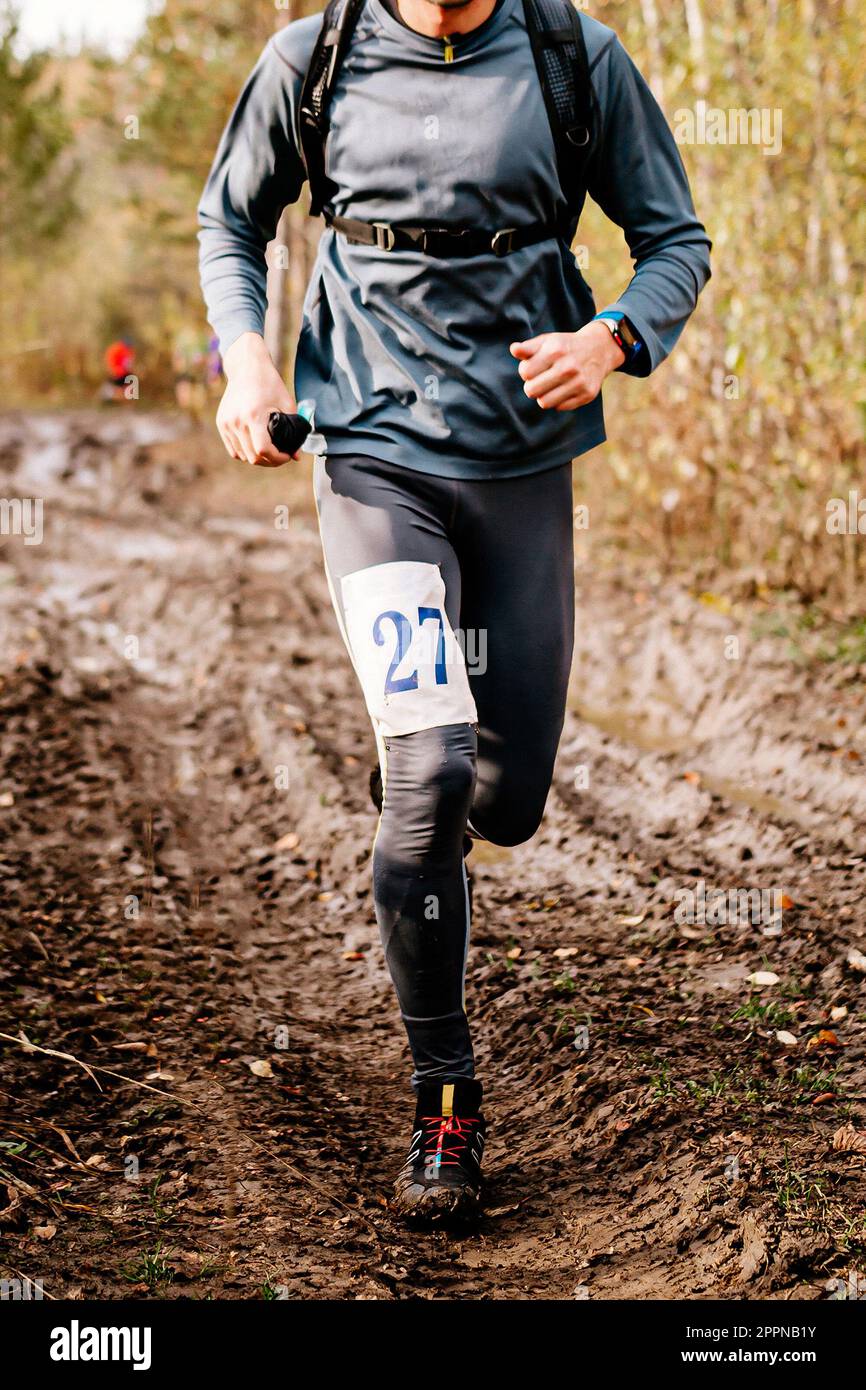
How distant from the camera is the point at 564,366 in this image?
2.21 m

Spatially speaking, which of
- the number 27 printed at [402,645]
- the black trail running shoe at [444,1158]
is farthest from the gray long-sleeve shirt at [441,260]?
the black trail running shoe at [444,1158]

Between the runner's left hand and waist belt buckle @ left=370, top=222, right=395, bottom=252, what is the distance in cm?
33

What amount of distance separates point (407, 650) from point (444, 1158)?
0.91 meters

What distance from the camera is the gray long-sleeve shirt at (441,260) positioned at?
2332 millimetres

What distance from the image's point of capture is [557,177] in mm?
2412

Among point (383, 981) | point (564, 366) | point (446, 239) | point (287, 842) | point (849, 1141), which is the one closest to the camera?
point (564, 366)

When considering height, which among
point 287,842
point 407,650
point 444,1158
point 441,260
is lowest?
point 444,1158

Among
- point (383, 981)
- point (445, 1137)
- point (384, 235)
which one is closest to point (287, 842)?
point (383, 981)

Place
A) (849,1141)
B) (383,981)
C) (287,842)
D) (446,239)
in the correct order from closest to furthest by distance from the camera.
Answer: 1. (446,239)
2. (849,1141)
3. (383,981)
4. (287,842)

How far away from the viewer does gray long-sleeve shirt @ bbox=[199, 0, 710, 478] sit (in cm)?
233

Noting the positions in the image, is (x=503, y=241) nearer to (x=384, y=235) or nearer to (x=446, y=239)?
(x=446, y=239)

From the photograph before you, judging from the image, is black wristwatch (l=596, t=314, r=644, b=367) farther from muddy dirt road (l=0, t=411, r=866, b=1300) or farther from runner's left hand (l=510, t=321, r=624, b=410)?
muddy dirt road (l=0, t=411, r=866, b=1300)

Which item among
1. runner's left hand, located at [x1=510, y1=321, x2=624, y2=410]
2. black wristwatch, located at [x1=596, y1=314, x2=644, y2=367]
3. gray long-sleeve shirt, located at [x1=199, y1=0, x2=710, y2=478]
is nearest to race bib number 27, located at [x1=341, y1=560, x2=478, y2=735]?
gray long-sleeve shirt, located at [x1=199, y1=0, x2=710, y2=478]

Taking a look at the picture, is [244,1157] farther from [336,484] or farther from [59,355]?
[59,355]
